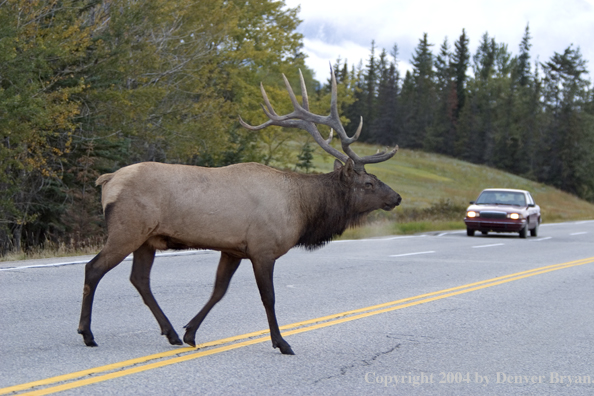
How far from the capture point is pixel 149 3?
747 inches

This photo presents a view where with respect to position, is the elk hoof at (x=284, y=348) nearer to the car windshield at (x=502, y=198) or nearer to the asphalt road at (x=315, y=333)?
the asphalt road at (x=315, y=333)

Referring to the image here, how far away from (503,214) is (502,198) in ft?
5.62

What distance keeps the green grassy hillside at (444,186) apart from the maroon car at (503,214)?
5477mm

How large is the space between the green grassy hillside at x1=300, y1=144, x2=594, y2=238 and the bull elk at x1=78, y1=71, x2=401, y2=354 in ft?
76.0

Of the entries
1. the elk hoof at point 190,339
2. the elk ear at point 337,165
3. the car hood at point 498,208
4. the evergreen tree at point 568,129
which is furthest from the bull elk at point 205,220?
the evergreen tree at point 568,129

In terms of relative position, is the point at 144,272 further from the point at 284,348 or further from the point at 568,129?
the point at 568,129

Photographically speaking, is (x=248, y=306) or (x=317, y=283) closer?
(x=248, y=306)

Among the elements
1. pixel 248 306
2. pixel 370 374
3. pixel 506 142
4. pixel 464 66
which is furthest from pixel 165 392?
pixel 464 66

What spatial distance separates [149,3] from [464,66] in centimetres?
11109

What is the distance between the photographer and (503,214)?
2306 cm

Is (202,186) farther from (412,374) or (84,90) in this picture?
(84,90)

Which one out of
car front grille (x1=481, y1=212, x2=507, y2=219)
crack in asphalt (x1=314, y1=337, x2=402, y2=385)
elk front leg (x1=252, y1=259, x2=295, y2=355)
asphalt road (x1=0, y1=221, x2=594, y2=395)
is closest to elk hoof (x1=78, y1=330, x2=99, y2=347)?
asphalt road (x1=0, y1=221, x2=594, y2=395)

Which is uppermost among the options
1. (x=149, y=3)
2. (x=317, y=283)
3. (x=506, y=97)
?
(x=506, y=97)

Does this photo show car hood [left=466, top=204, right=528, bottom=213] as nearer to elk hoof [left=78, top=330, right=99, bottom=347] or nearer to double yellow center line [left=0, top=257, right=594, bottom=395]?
double yellow center line [left=0, top=257, right=594, bottom=395]
